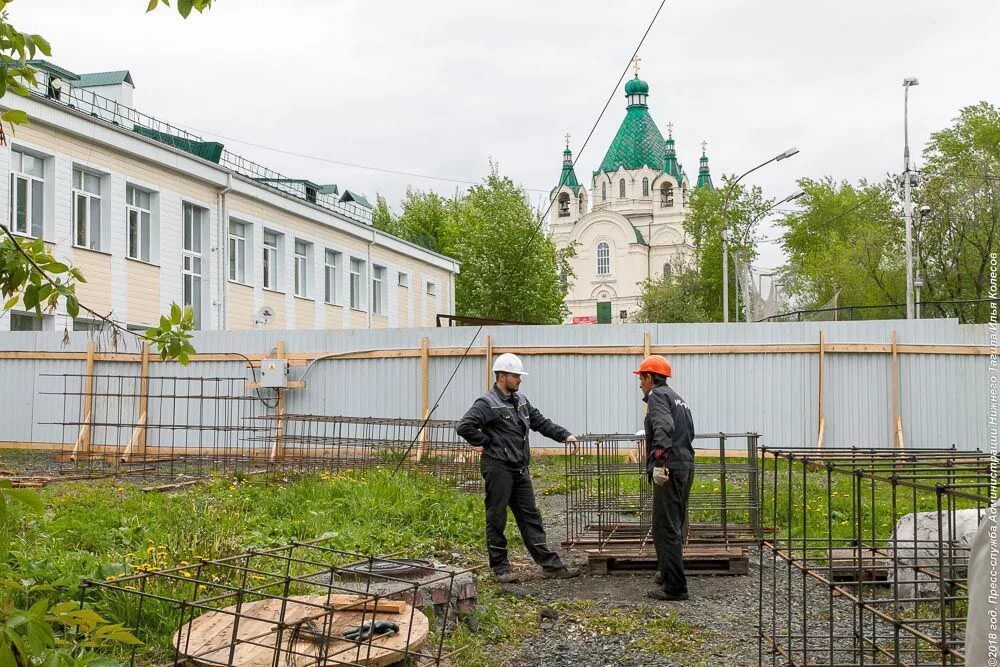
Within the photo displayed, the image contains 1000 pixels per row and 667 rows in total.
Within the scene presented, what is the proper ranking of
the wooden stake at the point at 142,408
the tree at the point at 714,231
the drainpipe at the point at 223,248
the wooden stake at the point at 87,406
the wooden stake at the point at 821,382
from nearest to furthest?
the wooden stake at the point at 821,382
the wooden stake at the point at 87,406
the wooden stake at the point at 142,408
the drainpipe at the point at 223,248
the tree at the point at 714,231

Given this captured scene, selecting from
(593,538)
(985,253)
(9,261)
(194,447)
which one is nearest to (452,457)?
(593,538)

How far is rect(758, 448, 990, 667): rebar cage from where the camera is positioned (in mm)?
4809

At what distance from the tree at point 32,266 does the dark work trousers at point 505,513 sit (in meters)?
5.51

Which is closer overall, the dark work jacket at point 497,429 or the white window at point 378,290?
the dark work jacket at point 497,429

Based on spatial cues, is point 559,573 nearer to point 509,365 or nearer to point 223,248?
point 509,365

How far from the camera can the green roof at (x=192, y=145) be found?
2809 centimetres

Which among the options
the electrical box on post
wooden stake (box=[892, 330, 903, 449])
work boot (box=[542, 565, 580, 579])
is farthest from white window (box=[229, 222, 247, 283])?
work boot (box=[542, 565, 580, 579])

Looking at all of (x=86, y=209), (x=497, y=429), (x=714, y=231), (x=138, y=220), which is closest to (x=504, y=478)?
(x=497, y=429)

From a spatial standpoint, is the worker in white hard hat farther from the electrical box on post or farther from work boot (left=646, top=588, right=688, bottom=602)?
the electrical box on post

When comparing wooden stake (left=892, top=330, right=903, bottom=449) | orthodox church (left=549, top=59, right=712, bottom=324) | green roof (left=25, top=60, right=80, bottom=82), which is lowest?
A: wooden stake (left=892, top=330, right=903, bottom=449)

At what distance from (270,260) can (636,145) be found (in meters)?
84.6

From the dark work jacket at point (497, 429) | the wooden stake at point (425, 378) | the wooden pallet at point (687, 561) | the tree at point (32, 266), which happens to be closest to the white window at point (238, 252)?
the wooden stake at point (425, 378)

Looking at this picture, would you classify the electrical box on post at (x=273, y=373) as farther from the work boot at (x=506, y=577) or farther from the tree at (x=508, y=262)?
the tree at (x=508, y=262)

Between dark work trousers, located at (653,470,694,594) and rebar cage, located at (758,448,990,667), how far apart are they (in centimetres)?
69
